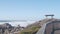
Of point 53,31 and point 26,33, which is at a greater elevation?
point 53,31

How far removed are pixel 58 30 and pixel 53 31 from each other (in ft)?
0.26

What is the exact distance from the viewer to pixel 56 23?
8.49 feet

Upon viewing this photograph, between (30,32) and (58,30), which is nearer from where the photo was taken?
(58,30)

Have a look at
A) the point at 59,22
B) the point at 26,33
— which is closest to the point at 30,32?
the point at 26,33

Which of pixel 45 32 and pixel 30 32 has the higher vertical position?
pixel 45 32

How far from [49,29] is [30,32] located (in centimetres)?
966

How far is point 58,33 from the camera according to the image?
2.50 m

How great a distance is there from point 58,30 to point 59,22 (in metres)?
0.13

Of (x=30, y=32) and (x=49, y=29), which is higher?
(x=49, y=29)

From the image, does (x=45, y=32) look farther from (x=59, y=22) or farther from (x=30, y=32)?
(x=30, y=32)

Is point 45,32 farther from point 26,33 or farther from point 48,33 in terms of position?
point 26,33

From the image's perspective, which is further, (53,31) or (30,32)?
(30,32)

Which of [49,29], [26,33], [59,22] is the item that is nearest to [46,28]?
[49,29]

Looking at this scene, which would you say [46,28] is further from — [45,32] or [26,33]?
[26,33]
